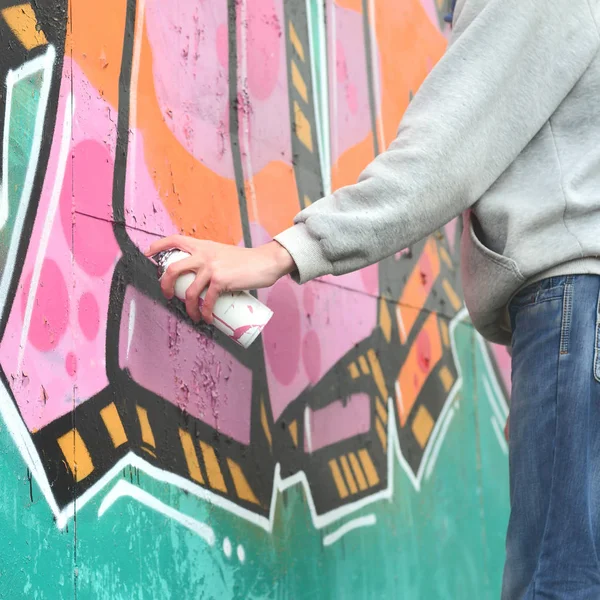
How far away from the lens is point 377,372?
10.5ft

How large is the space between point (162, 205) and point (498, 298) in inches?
33.2

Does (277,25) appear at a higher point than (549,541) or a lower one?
higher

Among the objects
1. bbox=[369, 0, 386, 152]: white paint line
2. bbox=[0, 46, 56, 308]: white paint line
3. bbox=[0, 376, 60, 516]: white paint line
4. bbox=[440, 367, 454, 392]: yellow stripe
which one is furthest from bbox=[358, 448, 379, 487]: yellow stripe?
bbox=[0, 46, 56, 308]: white paint line

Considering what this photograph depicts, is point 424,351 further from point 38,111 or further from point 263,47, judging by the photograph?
point 38,111

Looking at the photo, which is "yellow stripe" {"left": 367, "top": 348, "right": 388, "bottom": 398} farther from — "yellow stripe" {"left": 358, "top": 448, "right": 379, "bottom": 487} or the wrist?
the wrist

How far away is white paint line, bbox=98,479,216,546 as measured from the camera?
1.98 metres

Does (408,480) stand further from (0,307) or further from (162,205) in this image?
(0,307)

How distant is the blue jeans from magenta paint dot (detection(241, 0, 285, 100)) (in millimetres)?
1271

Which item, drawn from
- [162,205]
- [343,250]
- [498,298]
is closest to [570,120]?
[498,298]

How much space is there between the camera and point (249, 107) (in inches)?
106

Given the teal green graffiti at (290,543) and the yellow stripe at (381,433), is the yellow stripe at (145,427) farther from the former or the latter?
the yellow stripe at (381,433)

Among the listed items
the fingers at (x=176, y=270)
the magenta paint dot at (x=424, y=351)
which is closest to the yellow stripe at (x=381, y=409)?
the magenta paint dot at (x=424, y=351)

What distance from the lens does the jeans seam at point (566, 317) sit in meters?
1.70

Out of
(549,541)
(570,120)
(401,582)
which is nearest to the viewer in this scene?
(549,541)
